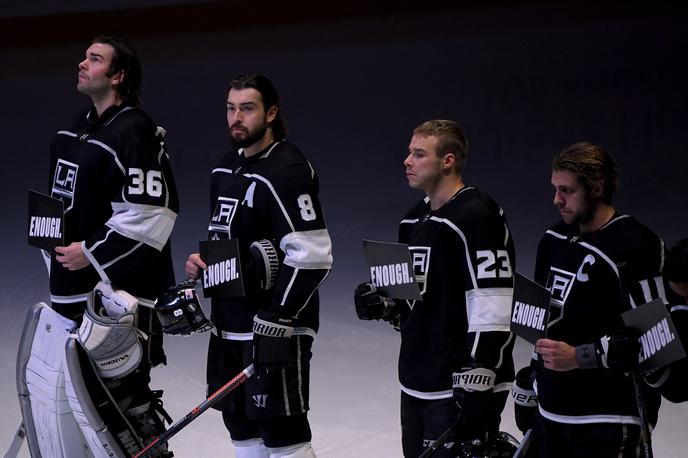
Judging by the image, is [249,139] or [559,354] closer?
[559,354]

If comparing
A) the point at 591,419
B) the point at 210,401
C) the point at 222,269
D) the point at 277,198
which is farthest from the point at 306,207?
the point at 591,419

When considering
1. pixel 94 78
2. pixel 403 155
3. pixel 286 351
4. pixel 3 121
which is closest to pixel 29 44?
pixel 3 121

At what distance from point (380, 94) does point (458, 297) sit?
5.41 metres

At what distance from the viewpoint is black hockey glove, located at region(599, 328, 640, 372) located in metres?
2.60

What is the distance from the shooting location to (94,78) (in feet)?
11.7

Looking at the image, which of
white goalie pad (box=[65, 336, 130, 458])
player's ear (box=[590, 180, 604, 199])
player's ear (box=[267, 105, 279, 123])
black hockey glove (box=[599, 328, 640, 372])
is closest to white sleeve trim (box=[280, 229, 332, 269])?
player's ear (box=[267, 105, 279, 123])

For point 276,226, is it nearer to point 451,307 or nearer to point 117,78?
point 451,307

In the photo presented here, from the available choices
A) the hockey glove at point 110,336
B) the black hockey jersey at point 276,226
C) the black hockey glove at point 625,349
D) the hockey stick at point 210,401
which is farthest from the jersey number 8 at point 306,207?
the black hockey glove at point 625,349

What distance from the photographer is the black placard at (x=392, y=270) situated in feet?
9.92

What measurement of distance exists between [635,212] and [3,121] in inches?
173

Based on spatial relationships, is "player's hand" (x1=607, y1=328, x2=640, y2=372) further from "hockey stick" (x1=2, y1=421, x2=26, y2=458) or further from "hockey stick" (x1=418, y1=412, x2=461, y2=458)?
"hockey stick" (x1=2, y1=421, x2=26, y2=458)

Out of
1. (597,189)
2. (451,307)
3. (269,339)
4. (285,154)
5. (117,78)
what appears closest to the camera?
(597,189)

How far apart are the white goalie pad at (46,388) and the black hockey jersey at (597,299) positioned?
4.56 feet

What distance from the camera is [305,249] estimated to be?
3.21m
